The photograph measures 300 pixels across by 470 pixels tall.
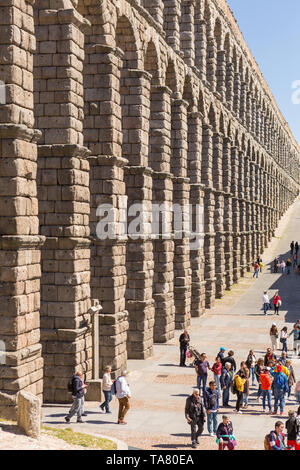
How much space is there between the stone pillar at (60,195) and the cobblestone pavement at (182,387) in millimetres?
1782

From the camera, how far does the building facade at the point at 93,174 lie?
17672 millimetres

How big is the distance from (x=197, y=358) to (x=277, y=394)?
3587mm

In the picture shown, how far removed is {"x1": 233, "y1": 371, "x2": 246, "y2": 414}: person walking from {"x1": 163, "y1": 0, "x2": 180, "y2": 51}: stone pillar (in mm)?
19598

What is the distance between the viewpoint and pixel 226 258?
52.4m

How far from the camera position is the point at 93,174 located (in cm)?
2450

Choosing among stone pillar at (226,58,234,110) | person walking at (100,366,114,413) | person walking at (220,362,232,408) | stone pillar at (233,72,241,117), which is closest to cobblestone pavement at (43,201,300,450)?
person walking at (100,366,114,413)

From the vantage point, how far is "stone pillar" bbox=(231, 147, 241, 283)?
5488 centimetres

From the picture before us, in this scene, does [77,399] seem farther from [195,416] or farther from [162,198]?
[162,198]

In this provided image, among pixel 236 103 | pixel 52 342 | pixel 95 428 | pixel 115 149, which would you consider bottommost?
pixel 95 428

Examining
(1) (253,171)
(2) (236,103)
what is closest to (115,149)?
(2) (236,103)

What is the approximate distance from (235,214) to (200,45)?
696 inches

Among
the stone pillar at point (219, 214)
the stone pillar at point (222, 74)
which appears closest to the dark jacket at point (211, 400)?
the stone pillar at point (219, 214)

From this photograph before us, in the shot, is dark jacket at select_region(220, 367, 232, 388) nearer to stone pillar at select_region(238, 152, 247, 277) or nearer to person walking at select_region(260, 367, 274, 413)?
person walking at select_region(260, 367, 274, 413)

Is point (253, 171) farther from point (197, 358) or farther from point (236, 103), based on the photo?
point (197, 358)
